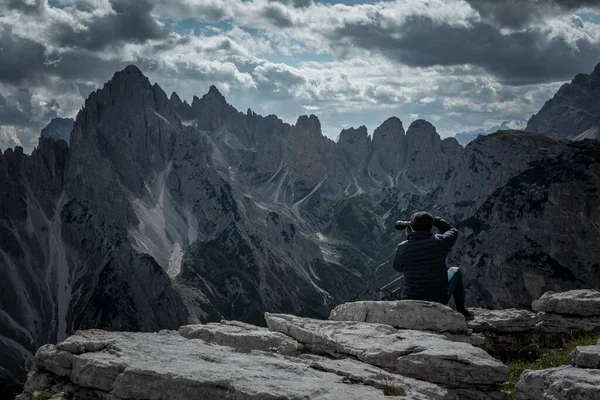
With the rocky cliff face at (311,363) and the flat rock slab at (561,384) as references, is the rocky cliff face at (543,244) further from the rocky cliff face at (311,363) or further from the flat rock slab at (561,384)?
the flat rock slab at (561,384)

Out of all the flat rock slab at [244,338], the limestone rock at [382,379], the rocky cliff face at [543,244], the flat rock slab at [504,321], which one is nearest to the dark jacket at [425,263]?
the flat rock slab at [504,321]

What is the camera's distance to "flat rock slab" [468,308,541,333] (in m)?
18.8

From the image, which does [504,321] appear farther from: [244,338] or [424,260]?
[244,338]

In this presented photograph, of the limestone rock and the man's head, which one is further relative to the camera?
the man's head

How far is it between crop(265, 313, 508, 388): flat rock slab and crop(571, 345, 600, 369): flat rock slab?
6.32 ft

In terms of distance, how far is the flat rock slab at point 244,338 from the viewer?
1470cm

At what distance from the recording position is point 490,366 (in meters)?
12.8

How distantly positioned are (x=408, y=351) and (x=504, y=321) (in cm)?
716

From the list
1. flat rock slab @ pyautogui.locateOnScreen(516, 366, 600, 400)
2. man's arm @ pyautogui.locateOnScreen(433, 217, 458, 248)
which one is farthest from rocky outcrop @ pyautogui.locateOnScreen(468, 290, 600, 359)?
flat rock slab @ pyautogui.locateOnScreen(516, 366, 600, 400)

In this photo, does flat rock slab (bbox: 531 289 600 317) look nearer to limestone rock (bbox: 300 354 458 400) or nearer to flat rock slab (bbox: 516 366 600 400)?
flat rock slab (bbox: 516 366 600 400)

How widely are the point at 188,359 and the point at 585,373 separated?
9021mm

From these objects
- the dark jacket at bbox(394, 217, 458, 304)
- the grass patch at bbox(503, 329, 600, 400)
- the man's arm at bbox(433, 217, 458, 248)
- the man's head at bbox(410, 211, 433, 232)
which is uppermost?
the man's head at bbox(410, 211, 433, 232)

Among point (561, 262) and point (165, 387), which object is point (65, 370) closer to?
point (165, 387)

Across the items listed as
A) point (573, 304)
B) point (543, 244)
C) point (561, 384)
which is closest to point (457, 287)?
point (573, 304)
